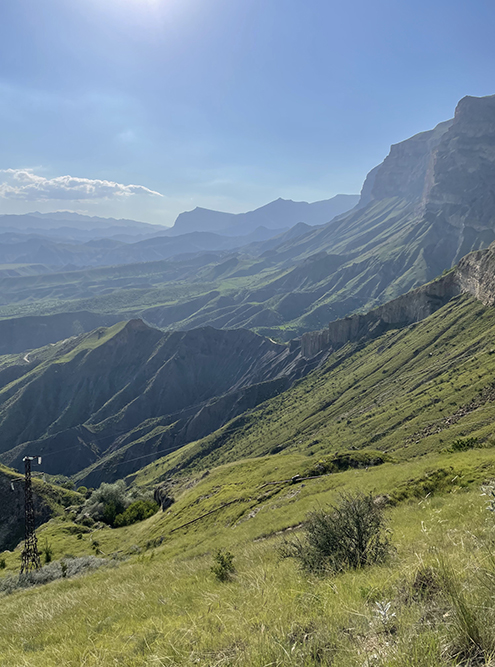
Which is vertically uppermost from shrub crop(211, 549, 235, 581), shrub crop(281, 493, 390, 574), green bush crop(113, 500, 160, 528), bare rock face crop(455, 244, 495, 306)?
bare rock face crop(455, 244, 495, 306)

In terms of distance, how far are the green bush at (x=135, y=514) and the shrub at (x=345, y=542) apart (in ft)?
215

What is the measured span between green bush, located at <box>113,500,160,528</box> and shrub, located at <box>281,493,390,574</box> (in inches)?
2579

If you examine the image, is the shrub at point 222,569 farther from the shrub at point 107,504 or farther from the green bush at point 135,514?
the shrub at point 107,504

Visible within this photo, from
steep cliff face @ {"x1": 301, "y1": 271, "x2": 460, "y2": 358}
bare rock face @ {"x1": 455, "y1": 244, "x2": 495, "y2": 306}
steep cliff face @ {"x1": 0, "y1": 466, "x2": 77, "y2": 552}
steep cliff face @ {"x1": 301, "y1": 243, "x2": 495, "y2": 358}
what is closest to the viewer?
steep cliff face @ {"x1": 0, "y1": 466, "x2": 77, "y2": 552}

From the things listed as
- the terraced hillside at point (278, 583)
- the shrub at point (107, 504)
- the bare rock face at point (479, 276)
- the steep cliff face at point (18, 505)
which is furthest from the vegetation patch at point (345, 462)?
the bare rock face at point (479, 276)

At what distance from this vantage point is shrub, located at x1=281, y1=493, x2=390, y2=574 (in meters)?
8.71

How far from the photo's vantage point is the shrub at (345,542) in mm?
8711

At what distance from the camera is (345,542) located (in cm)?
949

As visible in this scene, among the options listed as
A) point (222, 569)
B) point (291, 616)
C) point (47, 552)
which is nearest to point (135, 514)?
point (47, 552)

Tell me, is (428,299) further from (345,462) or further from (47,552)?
(47,552)

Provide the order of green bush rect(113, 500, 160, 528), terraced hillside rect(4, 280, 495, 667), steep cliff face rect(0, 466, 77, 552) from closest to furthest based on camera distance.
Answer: terraced hillside rect(4, 280, 495, 667) → green bush rect(113, 500, 160, 528) → steep cliff face rect(0, 466, 77, 552)

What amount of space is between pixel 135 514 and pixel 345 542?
222 feet

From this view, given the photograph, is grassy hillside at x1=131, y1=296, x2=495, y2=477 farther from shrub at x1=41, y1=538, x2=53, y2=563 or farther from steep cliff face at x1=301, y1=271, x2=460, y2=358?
shrub at x1=41, y1=538, x2=53, y2=563

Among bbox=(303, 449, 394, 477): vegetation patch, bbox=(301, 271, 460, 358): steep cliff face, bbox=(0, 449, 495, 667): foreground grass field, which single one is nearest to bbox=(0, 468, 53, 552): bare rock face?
bbox=(303, 449, 394, 477): vegetation patch
